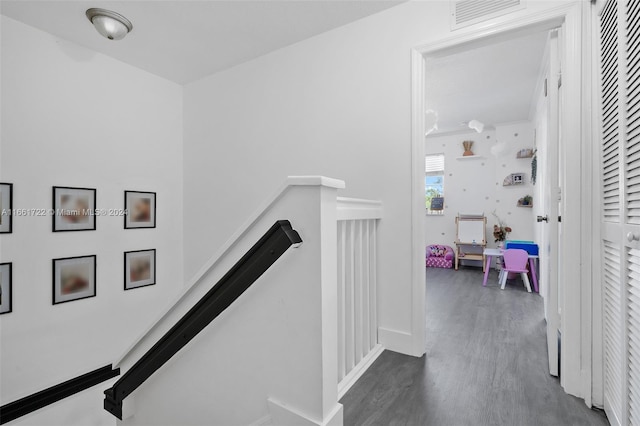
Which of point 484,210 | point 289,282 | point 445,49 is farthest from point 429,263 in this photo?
point 289,282

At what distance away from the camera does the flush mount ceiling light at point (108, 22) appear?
233 centimetres

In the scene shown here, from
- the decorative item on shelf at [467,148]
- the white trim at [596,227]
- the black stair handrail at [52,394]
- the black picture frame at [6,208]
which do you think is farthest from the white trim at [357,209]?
the decorative item on shelf at [467,148]

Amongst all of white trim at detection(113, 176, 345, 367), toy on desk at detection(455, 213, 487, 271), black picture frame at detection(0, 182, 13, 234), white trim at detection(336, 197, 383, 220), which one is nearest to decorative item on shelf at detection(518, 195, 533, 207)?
toy on desk at detection(455, 213, 487, 271)

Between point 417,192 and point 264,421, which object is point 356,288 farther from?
Result: point 264,421

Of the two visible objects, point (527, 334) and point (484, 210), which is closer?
point (527, 334)

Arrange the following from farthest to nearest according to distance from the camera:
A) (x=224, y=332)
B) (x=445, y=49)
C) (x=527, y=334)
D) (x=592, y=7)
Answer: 1. (x=527, y=334)
2. (x=445, y=49)
3. (x=592, y=7)
4. (x=224, y=332)

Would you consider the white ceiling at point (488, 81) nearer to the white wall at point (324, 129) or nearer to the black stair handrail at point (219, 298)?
the white wall at point (324, 129)

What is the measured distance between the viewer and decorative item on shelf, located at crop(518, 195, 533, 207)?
505cm

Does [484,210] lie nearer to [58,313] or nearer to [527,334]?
[527,334]

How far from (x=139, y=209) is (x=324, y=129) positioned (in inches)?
82.7

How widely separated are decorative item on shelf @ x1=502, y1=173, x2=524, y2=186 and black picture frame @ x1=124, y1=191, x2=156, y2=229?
5235mm

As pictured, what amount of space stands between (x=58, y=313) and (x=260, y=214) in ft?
8.56

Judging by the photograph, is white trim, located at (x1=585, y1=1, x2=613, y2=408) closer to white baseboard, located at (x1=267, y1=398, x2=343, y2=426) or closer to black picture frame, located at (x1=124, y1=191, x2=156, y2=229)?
white baseboard, located at (x1=267, y1=398, x2=343, y2=426)

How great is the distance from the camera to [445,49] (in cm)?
206
